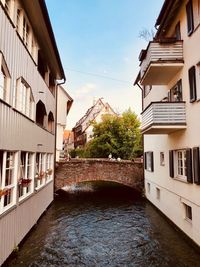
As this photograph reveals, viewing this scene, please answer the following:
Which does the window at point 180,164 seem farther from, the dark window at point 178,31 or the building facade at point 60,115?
the building facade at point 60,115

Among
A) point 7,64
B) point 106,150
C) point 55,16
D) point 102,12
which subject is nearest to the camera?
point 7,64

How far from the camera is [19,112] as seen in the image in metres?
8.08

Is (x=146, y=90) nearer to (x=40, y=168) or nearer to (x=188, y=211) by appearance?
(x=40, y=168)

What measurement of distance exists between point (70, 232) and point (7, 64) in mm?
7246

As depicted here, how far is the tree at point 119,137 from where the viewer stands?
94.9 ft

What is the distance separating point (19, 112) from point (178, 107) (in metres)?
6.11

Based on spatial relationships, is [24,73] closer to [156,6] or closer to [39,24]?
[39,24]

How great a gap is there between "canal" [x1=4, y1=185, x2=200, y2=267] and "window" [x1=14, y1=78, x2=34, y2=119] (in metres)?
4.92

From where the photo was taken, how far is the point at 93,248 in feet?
27.7

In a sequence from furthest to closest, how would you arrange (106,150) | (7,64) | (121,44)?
(106,150)
(121,44)
(7,64)

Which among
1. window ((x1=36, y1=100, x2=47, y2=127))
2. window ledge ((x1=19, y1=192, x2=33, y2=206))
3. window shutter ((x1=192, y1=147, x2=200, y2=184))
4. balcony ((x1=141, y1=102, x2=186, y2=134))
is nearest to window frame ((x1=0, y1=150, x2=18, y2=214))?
window ledge ((x1=19, y1=192, x2=33, y2=206))

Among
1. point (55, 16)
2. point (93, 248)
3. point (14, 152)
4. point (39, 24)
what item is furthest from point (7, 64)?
point (93, 248)

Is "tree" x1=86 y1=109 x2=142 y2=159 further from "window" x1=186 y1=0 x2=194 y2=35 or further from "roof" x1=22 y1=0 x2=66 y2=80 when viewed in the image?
"window" x1=186 y1=0 x2=194 y2=35

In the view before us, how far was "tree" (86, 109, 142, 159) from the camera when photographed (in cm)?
2892
